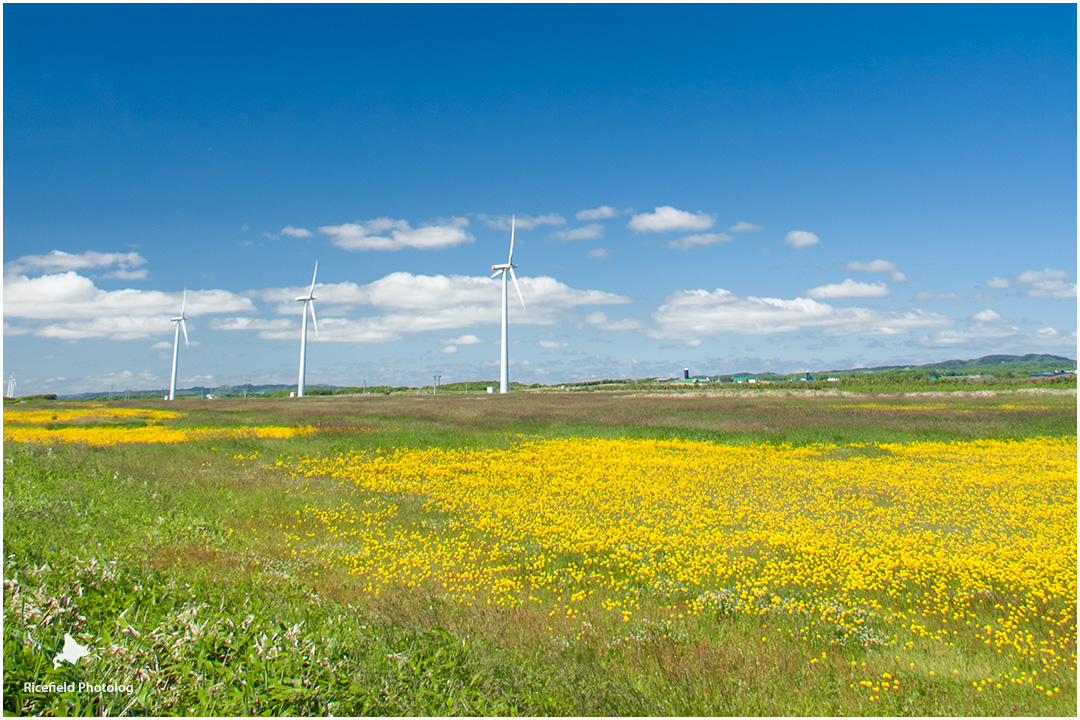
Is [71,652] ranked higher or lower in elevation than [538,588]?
higher

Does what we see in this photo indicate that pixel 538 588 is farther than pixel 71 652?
Yes

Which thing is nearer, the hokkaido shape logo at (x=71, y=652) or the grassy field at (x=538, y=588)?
the hokkaido shape logo at (x=71, y=652)

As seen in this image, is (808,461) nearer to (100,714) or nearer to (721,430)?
(721,430)

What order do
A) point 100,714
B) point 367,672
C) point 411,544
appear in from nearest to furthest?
point 100,714
point 367,672
point 411,544

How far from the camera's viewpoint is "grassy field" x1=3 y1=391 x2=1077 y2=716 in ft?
19.5

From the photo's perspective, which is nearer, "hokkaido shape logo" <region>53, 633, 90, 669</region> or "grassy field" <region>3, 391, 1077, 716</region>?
"hokkaido shape logo" <region>53, 633, 90, 669</region>

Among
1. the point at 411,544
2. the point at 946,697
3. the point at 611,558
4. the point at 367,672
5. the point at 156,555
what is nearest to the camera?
the point at 367,672

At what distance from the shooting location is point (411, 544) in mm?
13297

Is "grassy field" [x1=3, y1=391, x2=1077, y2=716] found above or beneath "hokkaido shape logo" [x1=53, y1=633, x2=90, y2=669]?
beneath

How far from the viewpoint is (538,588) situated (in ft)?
34.6

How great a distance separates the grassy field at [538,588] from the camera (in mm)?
5957

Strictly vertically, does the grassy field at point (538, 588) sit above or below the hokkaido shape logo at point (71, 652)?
below

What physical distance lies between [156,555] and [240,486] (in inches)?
343

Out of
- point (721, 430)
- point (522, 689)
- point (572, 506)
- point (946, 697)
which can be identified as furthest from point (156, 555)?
point (721, 430)
